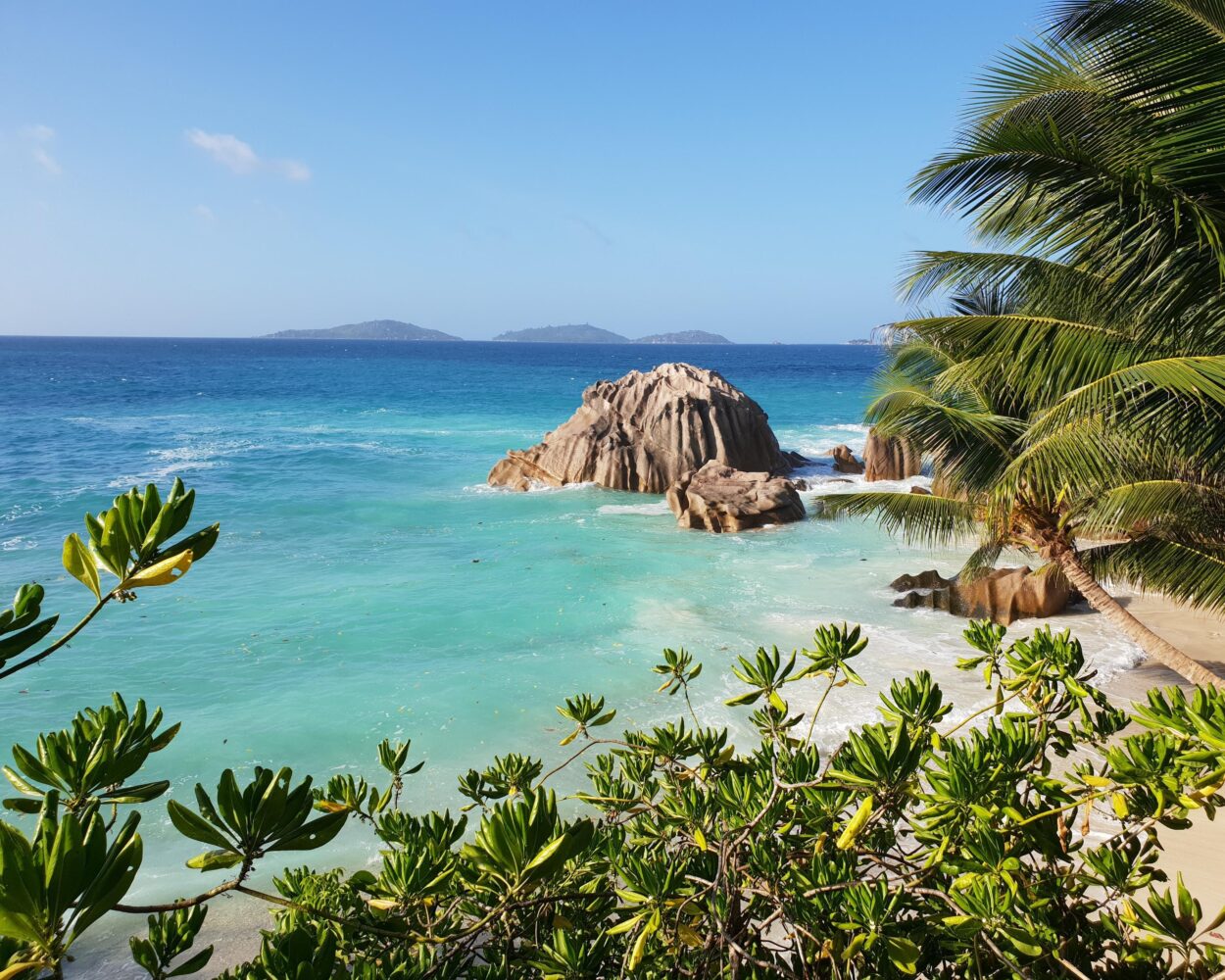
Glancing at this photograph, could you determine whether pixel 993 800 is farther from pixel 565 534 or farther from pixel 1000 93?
pixel 565 534

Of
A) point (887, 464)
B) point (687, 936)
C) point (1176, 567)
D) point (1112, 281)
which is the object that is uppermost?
point (1112, 281)

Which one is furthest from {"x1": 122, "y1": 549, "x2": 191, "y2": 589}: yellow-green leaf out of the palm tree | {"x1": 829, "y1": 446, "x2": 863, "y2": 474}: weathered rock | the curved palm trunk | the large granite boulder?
{"x1": 829, "y1": 446, "x2": 863, "y2": 474}: weathered rock

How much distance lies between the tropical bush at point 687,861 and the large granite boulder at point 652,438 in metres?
21.6

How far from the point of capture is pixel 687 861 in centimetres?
224

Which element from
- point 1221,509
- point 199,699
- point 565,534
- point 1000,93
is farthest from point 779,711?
point 565,534

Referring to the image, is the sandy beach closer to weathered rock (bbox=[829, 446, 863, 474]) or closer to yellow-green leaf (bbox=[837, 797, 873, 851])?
yellow-green leaf (bbox=[837, 797, 873, 851])

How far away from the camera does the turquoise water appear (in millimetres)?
9328

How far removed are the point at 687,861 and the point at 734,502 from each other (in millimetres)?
17891

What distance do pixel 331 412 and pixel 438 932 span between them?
160 ft

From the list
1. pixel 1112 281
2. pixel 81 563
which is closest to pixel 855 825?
pixel 81 563

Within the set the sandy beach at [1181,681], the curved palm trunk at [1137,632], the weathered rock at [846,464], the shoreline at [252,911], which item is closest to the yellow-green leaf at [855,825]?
the sandy beach at [1181,681]

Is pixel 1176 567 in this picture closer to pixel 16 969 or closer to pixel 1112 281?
pixel 1112 281

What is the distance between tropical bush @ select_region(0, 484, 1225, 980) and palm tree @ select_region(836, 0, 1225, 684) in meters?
4.08

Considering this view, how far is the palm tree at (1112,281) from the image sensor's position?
5234 mm
